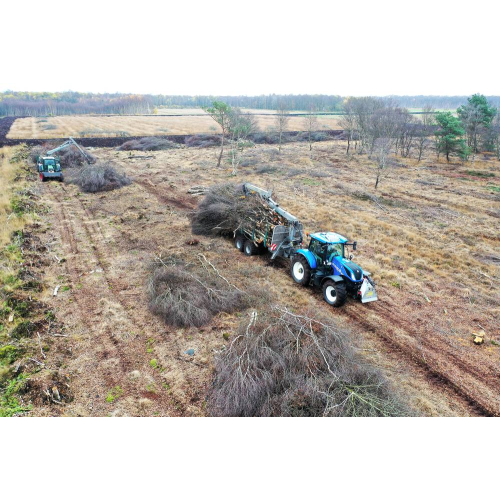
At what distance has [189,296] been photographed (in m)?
9.52

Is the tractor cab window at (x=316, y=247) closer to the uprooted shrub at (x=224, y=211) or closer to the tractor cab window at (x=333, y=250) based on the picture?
the tractor cab window at (x=333, y=250)

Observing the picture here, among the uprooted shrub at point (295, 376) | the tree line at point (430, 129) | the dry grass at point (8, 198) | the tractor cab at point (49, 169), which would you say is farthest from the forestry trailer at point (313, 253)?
the tree line at point (430, 129)

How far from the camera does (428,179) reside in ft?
96.9

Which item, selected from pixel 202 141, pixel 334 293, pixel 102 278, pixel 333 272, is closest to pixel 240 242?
pixel 333 272

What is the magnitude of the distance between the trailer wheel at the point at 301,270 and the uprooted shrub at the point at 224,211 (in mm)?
2801

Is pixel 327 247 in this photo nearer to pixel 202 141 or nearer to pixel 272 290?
pixel 272 290

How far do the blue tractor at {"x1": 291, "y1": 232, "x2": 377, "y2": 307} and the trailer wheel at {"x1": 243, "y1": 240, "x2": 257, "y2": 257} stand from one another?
8.21 feet

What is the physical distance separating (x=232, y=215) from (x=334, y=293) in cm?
597

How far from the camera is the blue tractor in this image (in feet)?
33.0

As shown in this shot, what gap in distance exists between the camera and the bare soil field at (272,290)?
23.9ft

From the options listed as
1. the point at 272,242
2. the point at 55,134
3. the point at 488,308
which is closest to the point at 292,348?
the point at 272,242

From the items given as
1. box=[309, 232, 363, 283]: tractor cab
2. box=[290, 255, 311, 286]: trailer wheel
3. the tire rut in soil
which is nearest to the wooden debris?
the tire rut in soil

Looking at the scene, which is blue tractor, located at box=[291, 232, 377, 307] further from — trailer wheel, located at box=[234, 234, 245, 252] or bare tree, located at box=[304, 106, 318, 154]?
bare tree, located at box=[304, 106, 318, 154]

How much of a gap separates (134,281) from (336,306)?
6.66 meters
